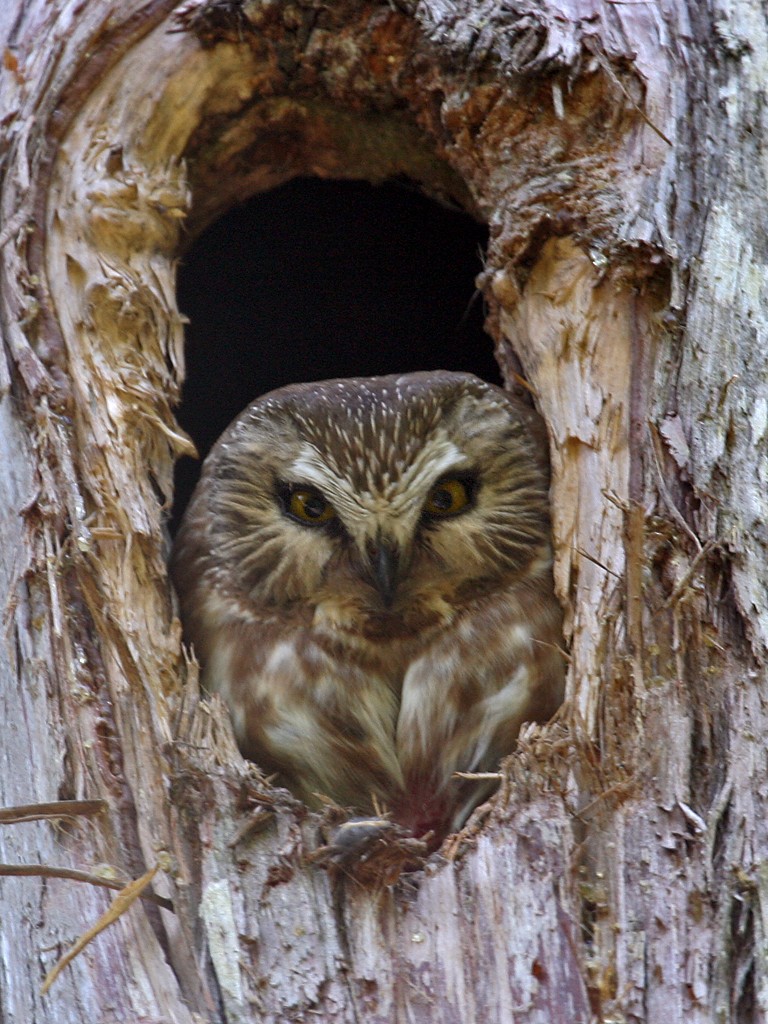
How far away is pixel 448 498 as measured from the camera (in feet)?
9.50

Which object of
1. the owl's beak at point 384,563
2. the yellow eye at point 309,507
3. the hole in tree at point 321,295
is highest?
the hole in tree at point 321,295

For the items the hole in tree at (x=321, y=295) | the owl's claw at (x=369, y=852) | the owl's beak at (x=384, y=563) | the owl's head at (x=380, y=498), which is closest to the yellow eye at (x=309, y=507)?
the owl's head at (x=380, y=498)

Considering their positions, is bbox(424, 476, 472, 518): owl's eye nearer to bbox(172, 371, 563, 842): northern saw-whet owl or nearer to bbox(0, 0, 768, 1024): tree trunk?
bbox(172, 371, 563, 842): northern saw-whet owl

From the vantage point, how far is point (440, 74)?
3.04m

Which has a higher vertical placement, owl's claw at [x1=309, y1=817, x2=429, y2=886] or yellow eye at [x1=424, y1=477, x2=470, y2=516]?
yellow eye at [x1=424, y1=477, x2=470, y2=516]

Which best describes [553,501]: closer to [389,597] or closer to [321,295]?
[389,597]

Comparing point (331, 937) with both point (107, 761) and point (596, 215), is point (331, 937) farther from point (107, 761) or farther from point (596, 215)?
point (596, 215)

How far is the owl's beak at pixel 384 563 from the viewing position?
2.75 m

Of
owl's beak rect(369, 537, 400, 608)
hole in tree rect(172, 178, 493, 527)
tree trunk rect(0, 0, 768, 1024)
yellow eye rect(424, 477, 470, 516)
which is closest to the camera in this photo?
tree trunk rect(0, 0, 768, 1024)

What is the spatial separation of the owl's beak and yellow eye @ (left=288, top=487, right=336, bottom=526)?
16 cm

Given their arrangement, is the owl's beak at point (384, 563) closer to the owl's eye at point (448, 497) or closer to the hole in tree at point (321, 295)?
the owl's eye at point (448, 497)

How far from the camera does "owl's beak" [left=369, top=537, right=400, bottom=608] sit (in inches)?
108

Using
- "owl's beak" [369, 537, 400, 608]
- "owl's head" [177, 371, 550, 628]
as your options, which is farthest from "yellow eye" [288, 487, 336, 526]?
"owl's beak" [369, 537, 400, 608]

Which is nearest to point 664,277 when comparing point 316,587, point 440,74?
point 440,74
